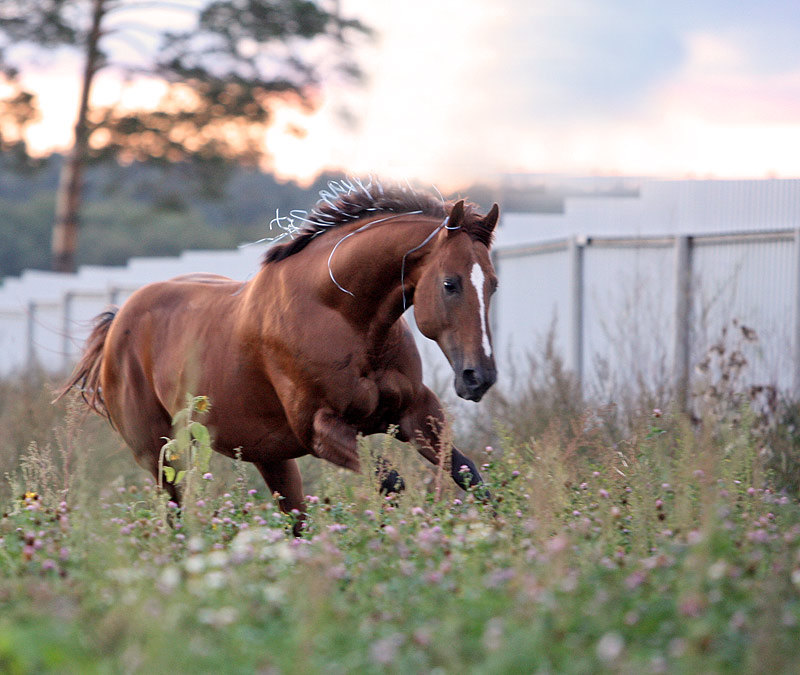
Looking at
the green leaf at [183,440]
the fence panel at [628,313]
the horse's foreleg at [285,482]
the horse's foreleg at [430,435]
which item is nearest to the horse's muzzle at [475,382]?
the horse's foreleg at [430,435]

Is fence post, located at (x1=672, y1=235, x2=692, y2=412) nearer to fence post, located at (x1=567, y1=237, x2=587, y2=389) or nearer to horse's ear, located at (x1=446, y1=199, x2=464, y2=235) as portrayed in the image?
fence post, located at (x1=567, y1=237, x2=587, y2=389)

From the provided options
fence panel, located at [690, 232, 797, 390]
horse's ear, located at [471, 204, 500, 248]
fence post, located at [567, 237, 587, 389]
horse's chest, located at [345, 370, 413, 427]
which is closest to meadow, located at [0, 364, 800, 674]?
horse's chest, located at [345, 370, 413, 427]

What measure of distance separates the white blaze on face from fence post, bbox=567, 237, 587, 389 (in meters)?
5.30

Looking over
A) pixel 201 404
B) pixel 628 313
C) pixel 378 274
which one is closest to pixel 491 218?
pixel 378 274

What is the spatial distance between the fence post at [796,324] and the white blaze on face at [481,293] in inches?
128

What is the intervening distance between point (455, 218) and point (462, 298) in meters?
0.37

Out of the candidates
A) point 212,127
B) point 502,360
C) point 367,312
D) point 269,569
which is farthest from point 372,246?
point 212,127

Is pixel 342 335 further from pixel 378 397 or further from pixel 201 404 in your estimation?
pixel 201 404

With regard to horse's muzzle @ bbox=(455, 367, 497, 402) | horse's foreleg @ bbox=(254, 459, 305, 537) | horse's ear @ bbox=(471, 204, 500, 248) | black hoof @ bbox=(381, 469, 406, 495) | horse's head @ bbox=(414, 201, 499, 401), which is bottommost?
horse's foreleg @ bbox=(254, 459, 305, 537)

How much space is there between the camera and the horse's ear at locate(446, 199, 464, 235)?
4449 millimetres

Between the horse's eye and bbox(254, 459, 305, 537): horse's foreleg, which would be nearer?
the horse's eye

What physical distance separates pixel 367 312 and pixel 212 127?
15.8 m

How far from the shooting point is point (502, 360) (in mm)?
10875

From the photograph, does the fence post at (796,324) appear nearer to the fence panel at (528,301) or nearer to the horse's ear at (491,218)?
the fence panel at (528,301)
